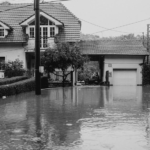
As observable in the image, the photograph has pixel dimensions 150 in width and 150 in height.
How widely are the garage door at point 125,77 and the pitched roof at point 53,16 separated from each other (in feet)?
20.2

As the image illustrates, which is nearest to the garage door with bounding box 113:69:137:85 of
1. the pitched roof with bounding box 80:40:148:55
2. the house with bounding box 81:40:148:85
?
the house with bounding box 81:40:148:85

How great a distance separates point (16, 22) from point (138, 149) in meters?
34.2

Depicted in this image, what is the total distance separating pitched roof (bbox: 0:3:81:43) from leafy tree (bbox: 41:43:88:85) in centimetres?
429

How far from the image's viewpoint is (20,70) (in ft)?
119


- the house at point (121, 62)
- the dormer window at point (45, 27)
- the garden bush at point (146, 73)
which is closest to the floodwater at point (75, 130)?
the dormer window at point (45, 27)

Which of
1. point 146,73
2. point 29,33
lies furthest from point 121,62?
point 29,33

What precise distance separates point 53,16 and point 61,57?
805 centimetres

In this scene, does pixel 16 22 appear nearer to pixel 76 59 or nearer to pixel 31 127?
pixel 76 59

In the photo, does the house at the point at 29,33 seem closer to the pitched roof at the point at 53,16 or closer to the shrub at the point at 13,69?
the pitched roof at the point at 53,16

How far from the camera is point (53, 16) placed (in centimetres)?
3956

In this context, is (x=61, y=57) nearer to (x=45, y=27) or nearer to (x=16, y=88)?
(x=45, y=27)

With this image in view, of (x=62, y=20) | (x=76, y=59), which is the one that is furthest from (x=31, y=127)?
(x=62, y=20)

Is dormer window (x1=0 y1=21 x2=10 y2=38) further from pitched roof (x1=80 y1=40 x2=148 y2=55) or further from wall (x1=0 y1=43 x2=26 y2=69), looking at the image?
pitched roof (x1=80 y1=40 x2=148 y2=55)

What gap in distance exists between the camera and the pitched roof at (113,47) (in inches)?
1563
